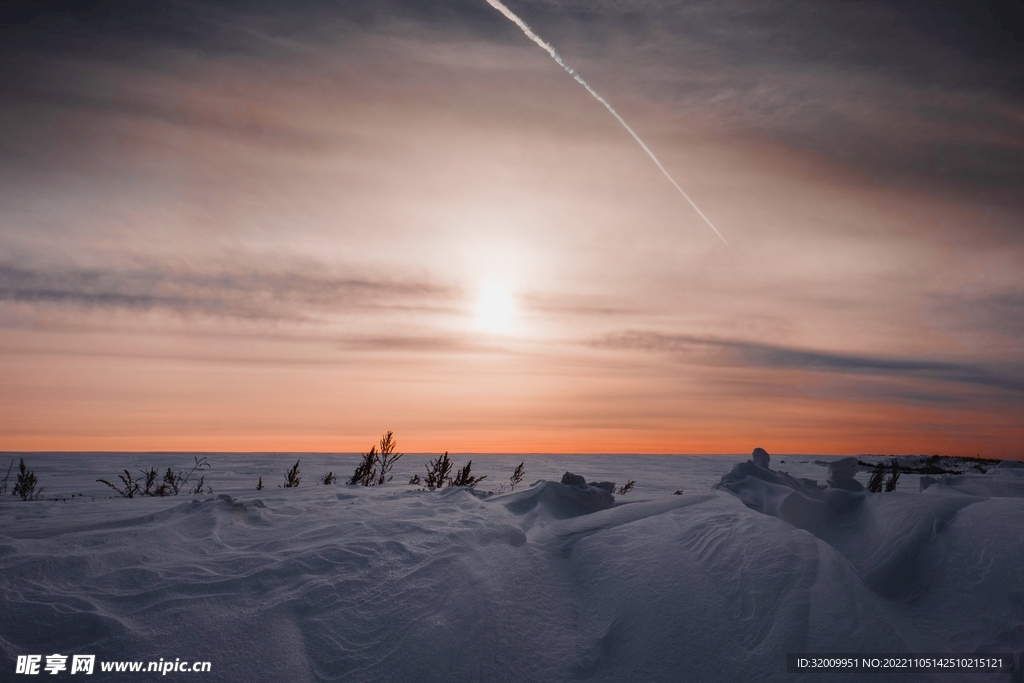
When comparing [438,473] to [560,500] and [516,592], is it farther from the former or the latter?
[516,592]

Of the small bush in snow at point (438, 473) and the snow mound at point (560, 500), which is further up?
the snow mound at point (560, 500)

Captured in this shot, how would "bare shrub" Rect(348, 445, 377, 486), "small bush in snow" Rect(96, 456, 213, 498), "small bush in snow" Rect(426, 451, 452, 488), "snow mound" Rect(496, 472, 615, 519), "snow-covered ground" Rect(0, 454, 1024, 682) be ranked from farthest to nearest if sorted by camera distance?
1. "bare shrub" Rect(348, 445, 377, 486)
2. "small bush in snow" Rect(426, 451, 452, 488)
3. "small bush in snow" Rect(96, 456, 213, 498)
4. "snow mound" Rect(496, 472, 615, 519)
5. "snow-covered ground" Rect(0, 454, 1024, 682)

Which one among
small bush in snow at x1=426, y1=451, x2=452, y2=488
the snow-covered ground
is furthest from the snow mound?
small bush in snow at x1=426, y1=451, x2=452, y2=488

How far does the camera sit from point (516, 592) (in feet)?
10.5

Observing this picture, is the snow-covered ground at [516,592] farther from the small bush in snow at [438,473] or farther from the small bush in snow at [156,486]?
the small bush in snow at [438,473]

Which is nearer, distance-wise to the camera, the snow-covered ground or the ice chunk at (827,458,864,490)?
the snow-covered ground

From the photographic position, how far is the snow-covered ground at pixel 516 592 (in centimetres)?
261

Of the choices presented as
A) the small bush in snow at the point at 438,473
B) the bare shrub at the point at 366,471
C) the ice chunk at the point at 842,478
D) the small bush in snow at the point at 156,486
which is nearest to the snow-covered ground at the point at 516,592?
the ice chunk at the point at 842,478

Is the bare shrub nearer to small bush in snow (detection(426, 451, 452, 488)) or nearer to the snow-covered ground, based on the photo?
small bush in snow (detection(426, 451, 452, 488))

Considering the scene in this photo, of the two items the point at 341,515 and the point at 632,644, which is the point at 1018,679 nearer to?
the point at 632,644

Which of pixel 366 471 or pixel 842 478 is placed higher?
pixel 842 478

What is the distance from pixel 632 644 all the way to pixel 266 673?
175cm

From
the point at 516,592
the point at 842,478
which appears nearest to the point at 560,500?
the point at 516,592

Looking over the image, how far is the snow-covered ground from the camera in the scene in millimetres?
2609
